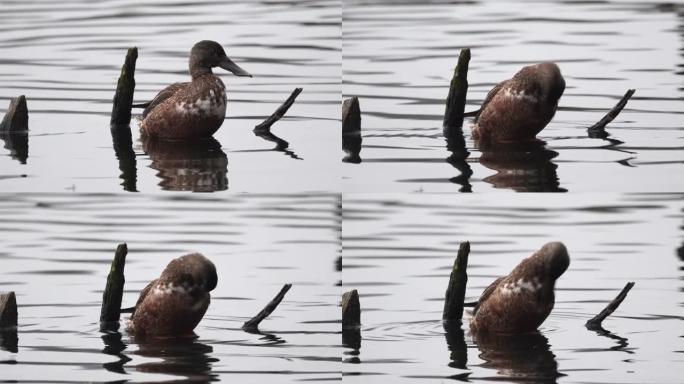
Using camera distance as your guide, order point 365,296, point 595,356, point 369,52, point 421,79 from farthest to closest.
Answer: point 369,52
point 421,79
point 365,296
point 595,356

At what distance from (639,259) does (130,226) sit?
4.12 metres

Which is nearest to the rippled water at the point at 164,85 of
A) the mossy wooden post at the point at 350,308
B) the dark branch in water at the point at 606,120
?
the mossy wooden post at the point at 350,308

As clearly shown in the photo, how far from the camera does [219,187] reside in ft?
35.5

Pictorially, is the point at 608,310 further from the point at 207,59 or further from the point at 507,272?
the point at 207,59

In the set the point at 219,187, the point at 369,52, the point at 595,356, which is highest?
the point at 369,52

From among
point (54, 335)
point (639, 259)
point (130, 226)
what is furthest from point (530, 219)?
point (54, 335)

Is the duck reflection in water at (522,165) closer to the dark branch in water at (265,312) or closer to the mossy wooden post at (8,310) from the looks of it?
the dark branch in water at (265,312)

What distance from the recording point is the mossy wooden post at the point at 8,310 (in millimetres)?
10703

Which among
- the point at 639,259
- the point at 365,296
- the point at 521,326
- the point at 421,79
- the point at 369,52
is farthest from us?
the point at 369,52

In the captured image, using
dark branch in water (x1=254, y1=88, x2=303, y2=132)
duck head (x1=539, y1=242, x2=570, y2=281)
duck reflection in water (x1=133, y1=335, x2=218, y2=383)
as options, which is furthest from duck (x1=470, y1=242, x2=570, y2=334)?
dark branch in water (x1=254, y1=88, x2=303, y2=132)

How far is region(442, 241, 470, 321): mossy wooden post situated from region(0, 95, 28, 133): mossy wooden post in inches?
149

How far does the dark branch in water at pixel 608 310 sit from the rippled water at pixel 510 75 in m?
0.69

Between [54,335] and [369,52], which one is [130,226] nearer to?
[54,335]

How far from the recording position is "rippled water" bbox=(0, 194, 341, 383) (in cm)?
974
